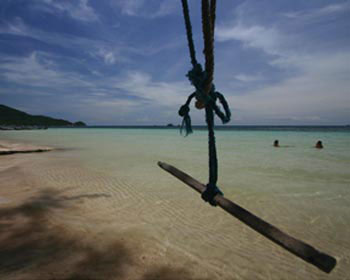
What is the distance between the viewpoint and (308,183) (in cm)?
727

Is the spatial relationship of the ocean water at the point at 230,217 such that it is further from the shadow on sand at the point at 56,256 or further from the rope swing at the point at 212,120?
the rope swing at the point at 212,120

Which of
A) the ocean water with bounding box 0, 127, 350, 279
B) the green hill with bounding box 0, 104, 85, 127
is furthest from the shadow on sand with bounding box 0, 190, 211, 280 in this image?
the green hill with bounding box 0, 104, 85, 127

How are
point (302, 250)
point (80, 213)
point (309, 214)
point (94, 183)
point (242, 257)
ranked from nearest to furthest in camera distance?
point (302, 250), point (242, 257), point (80, 213), point (309, 214), point (94, 183)

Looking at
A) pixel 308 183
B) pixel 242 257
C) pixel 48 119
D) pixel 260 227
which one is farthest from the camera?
pixel 48 119

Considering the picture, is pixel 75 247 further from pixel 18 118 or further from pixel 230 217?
pixel 18 118

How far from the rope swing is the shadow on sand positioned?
4.75ft

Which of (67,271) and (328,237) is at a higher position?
(67,271)

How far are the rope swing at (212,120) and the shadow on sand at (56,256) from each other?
1447 mm

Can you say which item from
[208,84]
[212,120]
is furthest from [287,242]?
[208,84]

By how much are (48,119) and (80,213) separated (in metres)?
219

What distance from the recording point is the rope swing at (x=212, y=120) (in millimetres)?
1098

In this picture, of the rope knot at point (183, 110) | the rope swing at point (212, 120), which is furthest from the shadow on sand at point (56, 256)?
the rope knot at point (183, 110)

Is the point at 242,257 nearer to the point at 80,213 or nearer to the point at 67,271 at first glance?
the point at 67,271

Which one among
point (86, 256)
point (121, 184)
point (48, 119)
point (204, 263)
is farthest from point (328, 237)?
point (48, 119)
